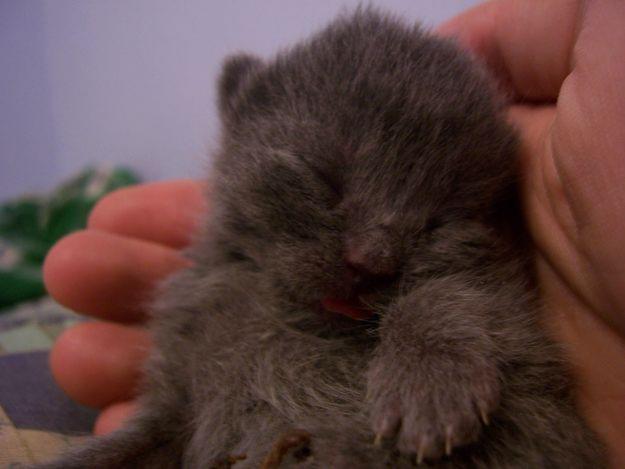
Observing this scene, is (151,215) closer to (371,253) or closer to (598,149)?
(371,253)

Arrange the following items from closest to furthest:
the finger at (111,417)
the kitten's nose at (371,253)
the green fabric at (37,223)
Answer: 1. the kitten's nose at (371,253)
2. the finger at (111,417)
3. the green fabric at (37,223)

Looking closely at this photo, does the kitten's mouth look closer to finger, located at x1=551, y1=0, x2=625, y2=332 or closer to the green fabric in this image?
finger, located at x1=551, y1=0, x2=625, y2=332

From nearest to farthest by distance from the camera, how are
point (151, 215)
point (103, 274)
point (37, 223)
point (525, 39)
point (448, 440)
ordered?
point (448, 440) < point (525, 39) < point (103, 274) < point (151, 215) < point (37, 223)

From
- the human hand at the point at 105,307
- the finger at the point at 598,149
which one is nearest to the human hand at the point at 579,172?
the finger at the point at 598,149

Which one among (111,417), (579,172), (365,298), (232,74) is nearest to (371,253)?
(365,298)

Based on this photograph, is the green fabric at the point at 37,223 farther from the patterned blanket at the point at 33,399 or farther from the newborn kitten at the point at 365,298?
the newborn kitten at the point at 365,298
